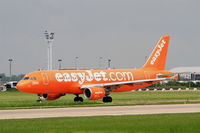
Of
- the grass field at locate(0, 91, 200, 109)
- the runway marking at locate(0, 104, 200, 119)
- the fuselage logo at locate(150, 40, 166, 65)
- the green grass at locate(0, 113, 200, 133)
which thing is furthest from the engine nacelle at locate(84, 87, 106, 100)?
the green grass at locate(0, 113, 200, 133)

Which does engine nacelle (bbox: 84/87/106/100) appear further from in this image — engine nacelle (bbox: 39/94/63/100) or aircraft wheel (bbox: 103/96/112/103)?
engine nacelle (bbox: 39/94/63/100)

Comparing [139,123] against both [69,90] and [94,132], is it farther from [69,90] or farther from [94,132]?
[69,90]

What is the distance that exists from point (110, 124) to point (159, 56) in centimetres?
4328

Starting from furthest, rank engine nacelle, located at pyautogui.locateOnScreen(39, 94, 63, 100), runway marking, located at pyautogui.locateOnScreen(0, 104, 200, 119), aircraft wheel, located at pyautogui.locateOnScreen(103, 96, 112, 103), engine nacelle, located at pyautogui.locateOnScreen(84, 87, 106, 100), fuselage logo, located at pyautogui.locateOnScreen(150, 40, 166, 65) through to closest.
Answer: fuselage logo, located at pyautogui.locateOnScreen(150, 40, 166, 65) → engine nacelle, located at pyautogui.locateOnScreen(39, 94, 63, 100) → aircraft wheel, located at pyautogui.locateOnScreen(103, 96, 112, 103) → engine nacelle, located at pyautogui.locateOnScreen(84, 87, 106, 100) → runway marking, located at pyautogui.locateOnScreen(0, 104, 200, 119)

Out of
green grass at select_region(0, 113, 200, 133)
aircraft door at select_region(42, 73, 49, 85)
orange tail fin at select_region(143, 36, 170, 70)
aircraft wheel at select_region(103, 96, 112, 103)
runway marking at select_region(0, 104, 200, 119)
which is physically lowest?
aircraft wheel at select_region(103, 96, 112, 103)

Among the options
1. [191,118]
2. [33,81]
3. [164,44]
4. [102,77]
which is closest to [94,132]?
[191,118]

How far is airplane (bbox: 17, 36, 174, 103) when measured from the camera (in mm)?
61562

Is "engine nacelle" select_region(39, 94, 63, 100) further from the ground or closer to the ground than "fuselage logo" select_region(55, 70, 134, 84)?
closer to the ground

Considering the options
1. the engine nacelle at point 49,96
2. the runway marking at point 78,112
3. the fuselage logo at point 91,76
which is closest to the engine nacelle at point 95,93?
the fuselage logo at point 91,76

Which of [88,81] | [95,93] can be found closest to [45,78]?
[88,81]

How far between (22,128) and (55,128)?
1892 mm

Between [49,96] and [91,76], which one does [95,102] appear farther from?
[49,96]

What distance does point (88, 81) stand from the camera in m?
65.3

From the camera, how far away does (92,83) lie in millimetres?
65625
